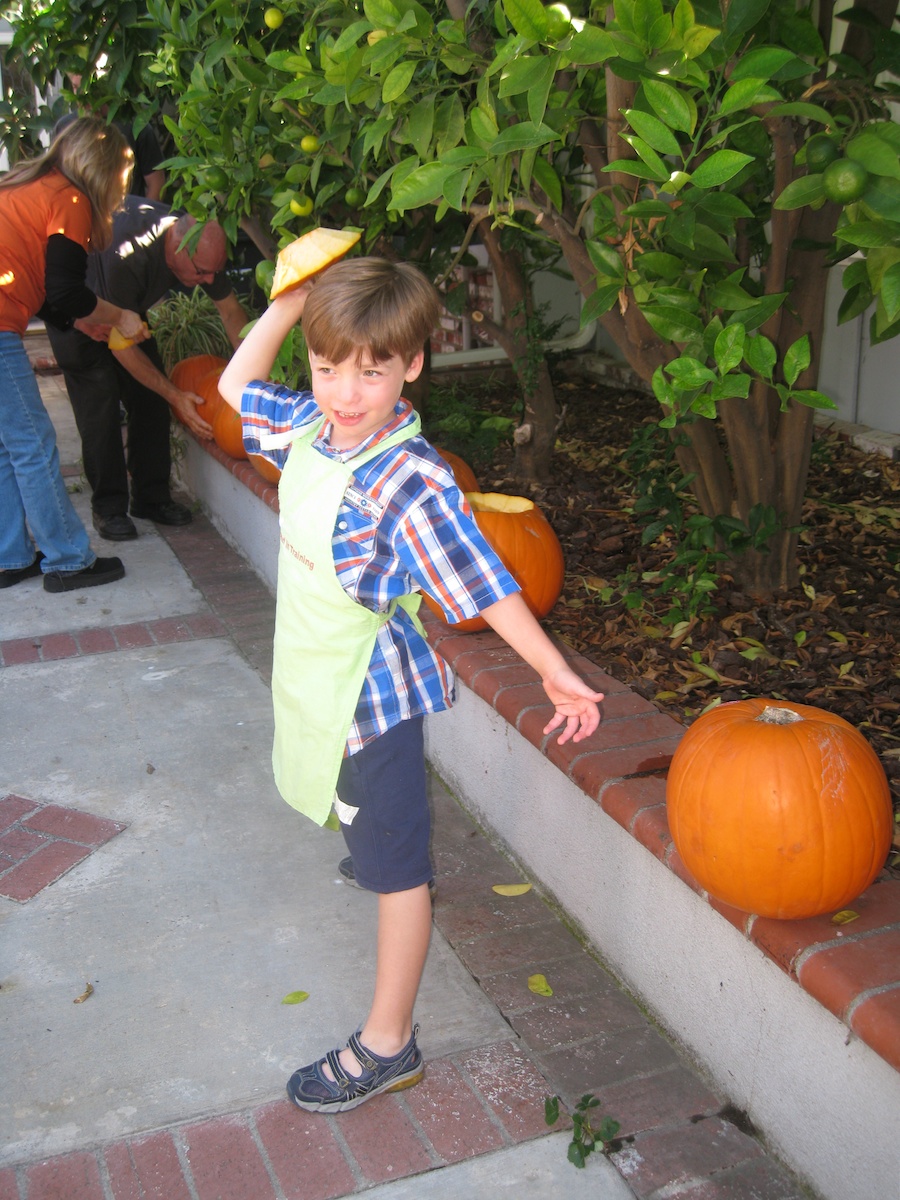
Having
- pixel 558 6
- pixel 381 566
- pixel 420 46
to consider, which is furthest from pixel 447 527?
pixel 420 46

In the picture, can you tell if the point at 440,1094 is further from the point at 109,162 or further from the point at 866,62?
the point at 109,162

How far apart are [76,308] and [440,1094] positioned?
354 cm

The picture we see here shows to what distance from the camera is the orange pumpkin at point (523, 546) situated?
3.35 metres

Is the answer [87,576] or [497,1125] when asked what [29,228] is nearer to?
[87,576]

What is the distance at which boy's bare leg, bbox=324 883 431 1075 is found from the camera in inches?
88.9

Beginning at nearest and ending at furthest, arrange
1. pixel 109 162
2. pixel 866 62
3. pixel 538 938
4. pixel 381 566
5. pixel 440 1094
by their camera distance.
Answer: pixel 381 566
pixel 440 1094
pixel 538 938
pixel 866 62
pixel 109 162

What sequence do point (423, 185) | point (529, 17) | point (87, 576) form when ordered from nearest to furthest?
point (529, 17) → point (423, 185) → point (87, 576)

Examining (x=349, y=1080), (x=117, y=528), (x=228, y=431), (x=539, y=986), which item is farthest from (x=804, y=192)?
(x=117, y=528)

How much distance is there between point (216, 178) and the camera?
→ 381 cm

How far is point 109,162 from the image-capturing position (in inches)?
178

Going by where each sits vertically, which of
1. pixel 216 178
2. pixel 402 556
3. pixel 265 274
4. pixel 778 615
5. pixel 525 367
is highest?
pixel 216 178

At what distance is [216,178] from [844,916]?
3043 mm

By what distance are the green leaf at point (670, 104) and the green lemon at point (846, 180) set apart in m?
0.24

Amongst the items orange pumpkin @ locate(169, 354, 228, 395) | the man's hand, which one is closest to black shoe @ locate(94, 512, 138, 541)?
the man's hand
